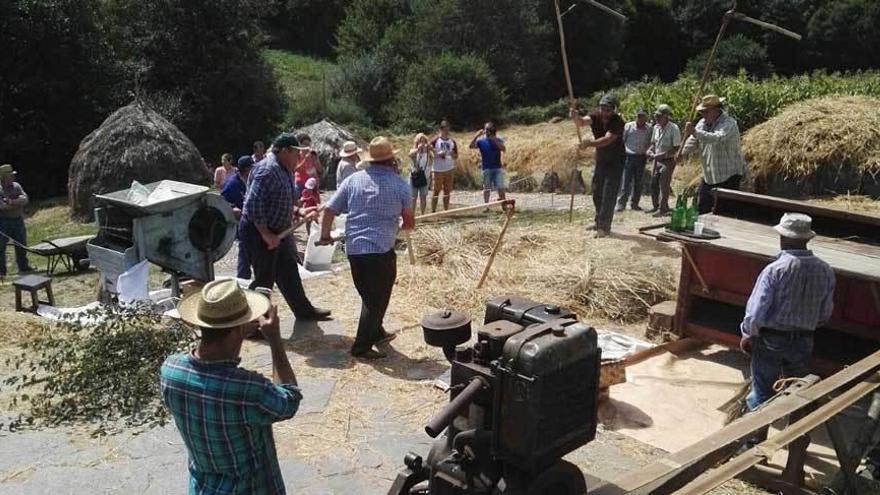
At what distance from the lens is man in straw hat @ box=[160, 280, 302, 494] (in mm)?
3006

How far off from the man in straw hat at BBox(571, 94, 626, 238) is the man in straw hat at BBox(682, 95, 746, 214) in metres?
1.18

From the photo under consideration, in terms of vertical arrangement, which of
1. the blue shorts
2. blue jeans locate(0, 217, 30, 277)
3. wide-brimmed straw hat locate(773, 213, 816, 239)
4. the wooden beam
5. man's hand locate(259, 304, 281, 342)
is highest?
wide-brimmed straw hat locate(773, 213, 816, 239)

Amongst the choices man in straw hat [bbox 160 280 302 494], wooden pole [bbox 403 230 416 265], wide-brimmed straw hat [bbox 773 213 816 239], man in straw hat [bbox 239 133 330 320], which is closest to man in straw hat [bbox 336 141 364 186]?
wooden pole [bbox 403 230 416 265]

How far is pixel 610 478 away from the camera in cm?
485

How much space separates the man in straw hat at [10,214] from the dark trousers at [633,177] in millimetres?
9101

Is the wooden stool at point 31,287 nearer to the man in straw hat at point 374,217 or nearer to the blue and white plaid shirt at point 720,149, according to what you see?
the man in straw hat at point 374,217

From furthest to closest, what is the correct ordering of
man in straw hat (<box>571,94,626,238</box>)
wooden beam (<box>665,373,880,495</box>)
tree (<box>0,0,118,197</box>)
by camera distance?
tree (<box>0,0,118,197</box>), man in straw hat (<box>571,94,626,238</box>), wooden beam (<box>665,373,880,495</box>)

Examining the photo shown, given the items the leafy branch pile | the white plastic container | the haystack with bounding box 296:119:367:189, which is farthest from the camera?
the haystack with bounding box 296:119:367:189

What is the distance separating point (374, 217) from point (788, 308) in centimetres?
304

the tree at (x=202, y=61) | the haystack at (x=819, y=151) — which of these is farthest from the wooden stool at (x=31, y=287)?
the tree at (x=202, y=61)

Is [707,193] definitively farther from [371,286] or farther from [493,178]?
[371,286]

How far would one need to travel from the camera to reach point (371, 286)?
6.37 m

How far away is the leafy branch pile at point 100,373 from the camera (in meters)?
5.58

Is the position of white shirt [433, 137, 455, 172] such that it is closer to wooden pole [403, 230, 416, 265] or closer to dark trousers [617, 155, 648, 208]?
dark trousers [617, 155, 648, 208]
